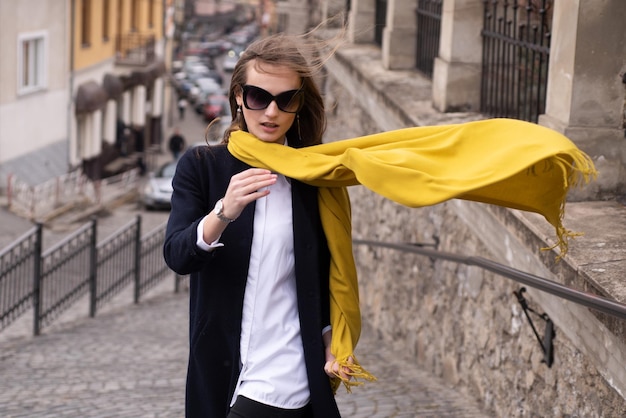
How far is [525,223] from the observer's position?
5305mm

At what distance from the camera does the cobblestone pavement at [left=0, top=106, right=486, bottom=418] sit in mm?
6574

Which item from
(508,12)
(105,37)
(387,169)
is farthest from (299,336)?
(105,37)

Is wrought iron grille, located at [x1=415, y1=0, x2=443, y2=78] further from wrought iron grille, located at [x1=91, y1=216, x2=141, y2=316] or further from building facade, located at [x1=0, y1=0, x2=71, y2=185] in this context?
building facade, located at [x1=0, y1=0, x2=71, y2=185]

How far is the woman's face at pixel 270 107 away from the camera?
11.3ft

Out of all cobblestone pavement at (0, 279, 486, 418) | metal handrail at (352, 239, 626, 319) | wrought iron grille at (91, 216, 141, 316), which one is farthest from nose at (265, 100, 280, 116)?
wrought iron grille at (91, 216, 141, 316)

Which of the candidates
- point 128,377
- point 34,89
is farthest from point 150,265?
point 34,89

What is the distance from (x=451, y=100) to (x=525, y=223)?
3551 millimetres

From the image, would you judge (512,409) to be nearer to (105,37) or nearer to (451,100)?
(451,100)

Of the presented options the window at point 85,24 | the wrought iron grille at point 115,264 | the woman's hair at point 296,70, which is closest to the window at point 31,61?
the window at point 85,24

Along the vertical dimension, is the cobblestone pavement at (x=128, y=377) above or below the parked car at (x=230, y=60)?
above

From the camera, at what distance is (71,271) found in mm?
12203

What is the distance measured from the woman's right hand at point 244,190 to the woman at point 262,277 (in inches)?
3.8

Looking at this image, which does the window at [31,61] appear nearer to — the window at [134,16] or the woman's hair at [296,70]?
the window at [134,16]

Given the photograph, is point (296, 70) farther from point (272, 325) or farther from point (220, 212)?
point (272, 325)
